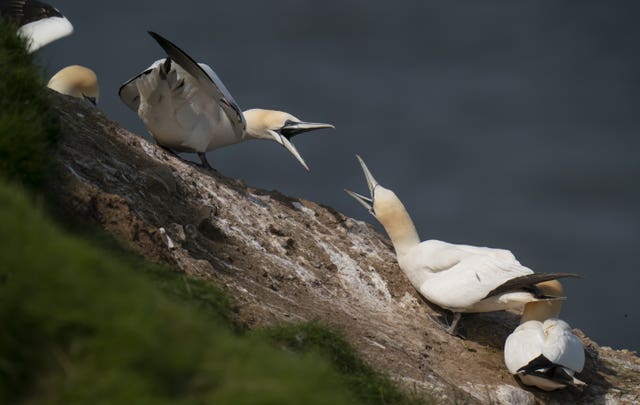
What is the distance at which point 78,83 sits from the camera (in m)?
17.1

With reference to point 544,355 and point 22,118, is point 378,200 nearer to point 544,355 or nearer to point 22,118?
point 544,355

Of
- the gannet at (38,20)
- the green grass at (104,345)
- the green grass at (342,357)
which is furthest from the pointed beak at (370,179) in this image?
the green grass at (104,345)

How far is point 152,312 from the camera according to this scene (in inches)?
178

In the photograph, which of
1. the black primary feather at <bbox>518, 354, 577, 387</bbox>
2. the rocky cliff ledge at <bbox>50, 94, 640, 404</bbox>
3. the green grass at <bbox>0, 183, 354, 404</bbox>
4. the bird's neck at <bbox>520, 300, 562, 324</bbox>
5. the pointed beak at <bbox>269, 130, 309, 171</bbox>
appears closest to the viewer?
the green grass at <bbox>0, 183, 354, 404</bbox>

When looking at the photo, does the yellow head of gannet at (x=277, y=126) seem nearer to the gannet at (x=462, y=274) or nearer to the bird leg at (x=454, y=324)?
the gannet at (x=462, y=274)

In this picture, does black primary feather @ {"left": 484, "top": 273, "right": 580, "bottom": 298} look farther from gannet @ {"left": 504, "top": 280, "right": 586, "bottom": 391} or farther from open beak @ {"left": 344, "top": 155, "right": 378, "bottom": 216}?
open beak @ {"left": 344, "top": 155, "right": 378, "bottom": 216}

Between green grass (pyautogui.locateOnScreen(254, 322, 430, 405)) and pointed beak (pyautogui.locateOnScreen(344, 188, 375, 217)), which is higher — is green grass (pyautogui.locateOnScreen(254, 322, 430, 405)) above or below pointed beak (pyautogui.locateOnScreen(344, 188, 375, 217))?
below

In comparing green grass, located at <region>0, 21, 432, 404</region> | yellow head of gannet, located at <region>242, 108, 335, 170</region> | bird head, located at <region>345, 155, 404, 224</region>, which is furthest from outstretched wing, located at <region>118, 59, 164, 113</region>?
green grass, located at <region>0, 21, 432, 404</region>

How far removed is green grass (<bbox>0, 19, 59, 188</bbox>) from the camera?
267 inches

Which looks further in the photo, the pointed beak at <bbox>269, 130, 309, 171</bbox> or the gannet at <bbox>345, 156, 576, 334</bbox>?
the pointed beak at <bbox>269, 130, 309, 171</bbox>

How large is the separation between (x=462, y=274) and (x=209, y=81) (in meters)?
4.00

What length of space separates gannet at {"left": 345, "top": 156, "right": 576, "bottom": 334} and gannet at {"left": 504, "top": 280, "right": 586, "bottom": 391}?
1.50ft

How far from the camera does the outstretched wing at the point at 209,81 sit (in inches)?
498

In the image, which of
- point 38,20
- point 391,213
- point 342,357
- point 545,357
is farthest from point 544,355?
point 38,20
